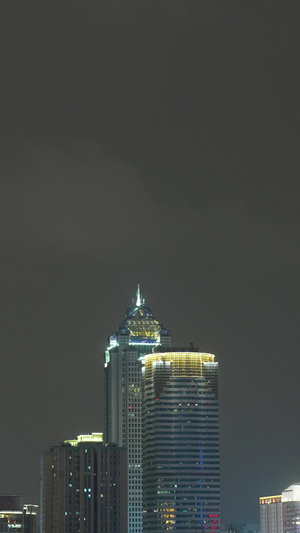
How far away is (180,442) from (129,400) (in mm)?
12317

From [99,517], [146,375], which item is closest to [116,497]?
[99,517]

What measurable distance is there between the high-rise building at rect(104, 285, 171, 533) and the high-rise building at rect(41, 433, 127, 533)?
17.1 feet

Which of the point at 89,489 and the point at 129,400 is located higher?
the point at 129,400

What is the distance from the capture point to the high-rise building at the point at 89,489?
18275 centimetres

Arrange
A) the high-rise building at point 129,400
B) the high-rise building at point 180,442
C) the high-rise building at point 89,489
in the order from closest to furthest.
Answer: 1. the high-rise building at point 180,442
2. the high-rise building at point 89,489
3. the high-rise building at point 129,400

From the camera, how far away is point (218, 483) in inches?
7141

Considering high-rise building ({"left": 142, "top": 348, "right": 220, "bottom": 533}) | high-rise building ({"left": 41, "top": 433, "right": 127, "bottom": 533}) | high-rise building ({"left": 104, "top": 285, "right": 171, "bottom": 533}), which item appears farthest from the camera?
high-rise building ({"left": 104, "top": 285, "right": 171, "bottom": 533})

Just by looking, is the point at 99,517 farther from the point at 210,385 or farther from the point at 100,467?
the point at 210,385

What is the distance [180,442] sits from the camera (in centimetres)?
18362

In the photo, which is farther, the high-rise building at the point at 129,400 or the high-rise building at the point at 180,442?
the high-rise building at the point at 129,400

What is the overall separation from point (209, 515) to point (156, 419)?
1368cm

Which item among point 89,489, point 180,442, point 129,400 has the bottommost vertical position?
point 89,489

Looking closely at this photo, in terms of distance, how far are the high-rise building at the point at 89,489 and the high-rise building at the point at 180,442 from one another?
139 inches

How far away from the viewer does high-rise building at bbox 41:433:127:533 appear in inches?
7195
